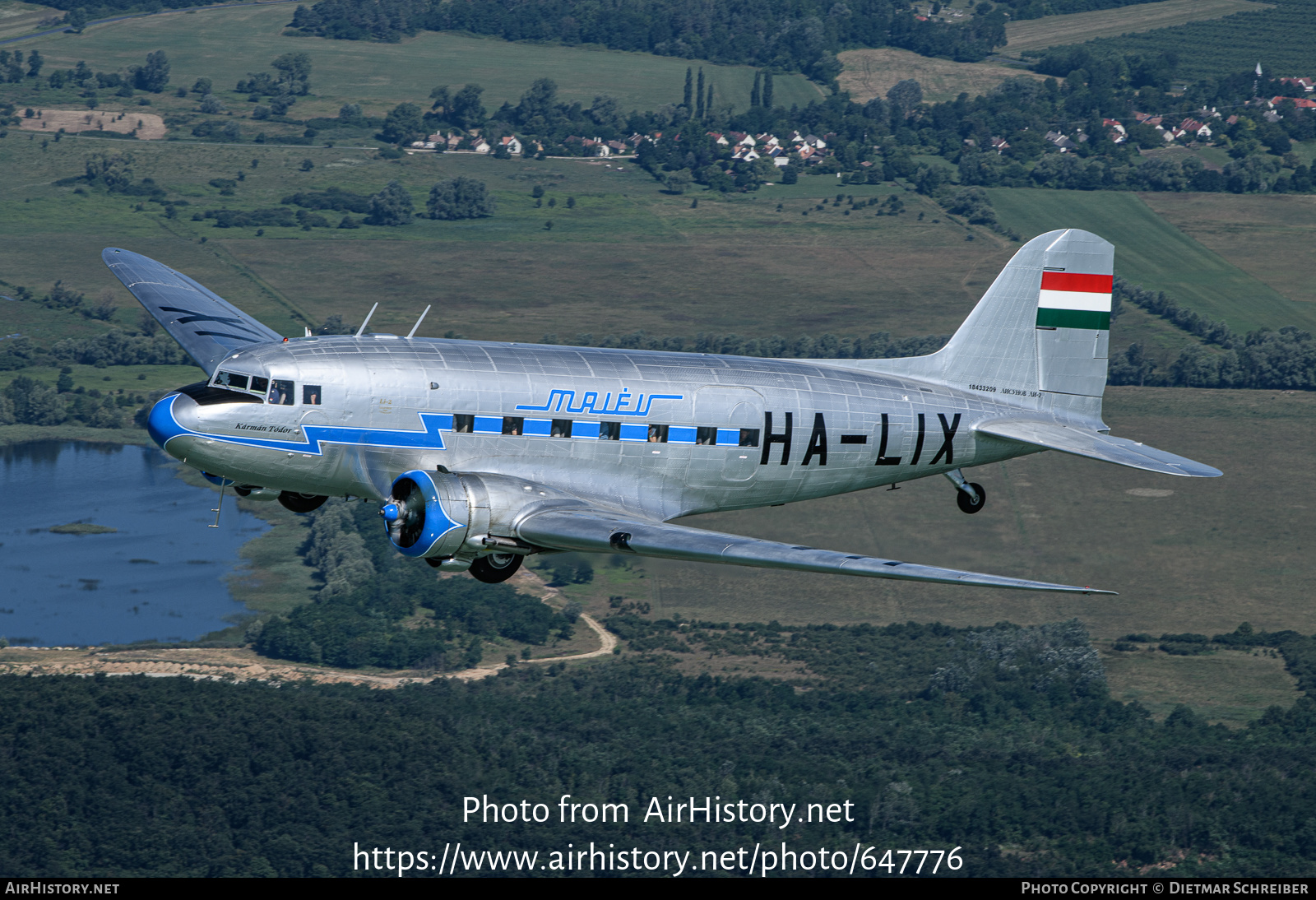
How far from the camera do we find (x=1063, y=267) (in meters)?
56.5

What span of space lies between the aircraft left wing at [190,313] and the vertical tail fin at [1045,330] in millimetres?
22405

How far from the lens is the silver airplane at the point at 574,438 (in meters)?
44.3

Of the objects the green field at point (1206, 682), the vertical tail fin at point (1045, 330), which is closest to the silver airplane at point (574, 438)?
the vertical tail fin at point (1045, 330)

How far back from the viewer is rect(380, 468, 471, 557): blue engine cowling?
4378 centimetres

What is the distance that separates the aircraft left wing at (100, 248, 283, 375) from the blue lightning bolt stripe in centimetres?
558

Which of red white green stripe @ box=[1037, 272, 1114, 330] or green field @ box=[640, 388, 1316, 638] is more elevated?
red white green stripe @ box=[1037, 272, 1114, 330]

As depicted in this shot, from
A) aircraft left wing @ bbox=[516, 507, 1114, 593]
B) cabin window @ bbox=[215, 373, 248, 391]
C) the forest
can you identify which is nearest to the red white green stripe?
aircraft left wing @ bbox=[516, 507, 1114, 593]

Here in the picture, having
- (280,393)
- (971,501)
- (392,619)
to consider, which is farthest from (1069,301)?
(392,619)

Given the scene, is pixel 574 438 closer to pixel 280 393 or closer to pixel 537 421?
pixel 537 421

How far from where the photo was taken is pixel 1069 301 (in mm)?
56438

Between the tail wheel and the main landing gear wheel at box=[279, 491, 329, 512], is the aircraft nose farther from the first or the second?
the tail wheel

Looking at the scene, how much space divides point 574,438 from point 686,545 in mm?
5702
